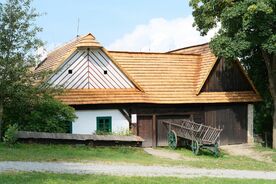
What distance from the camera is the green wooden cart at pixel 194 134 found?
77.4 feet

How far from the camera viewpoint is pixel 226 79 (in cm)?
2891

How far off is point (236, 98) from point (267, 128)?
4.52m

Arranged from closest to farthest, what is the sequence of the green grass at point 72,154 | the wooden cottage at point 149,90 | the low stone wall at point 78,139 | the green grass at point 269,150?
1. the green grass at point 72,154
2. the low stone wall at point 78,139
3. the green grass at point 269,150
4. the wooden cottage at point 149,90

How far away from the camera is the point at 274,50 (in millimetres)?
Answer: 22938

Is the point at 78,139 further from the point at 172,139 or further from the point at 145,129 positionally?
the point at 172,139

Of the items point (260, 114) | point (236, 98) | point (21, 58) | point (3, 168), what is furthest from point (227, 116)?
point (3, 168)

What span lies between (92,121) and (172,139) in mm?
4526

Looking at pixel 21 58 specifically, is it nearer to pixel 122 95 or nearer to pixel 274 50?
pixel 122 95

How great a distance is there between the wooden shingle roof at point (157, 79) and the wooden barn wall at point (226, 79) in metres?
0.35

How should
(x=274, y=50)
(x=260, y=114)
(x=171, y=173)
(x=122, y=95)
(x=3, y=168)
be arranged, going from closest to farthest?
(x=3, y=168), (x=171, y=173), (x=274, y=50), (x=122, y=95), (x=260, y=114)

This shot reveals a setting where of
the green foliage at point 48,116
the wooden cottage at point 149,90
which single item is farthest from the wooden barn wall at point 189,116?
the green foliage at point 48,116

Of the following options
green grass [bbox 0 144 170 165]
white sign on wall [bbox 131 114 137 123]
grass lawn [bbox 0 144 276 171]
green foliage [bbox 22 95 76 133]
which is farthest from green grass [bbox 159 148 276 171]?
green foliage [bbox 22 95 76 133]

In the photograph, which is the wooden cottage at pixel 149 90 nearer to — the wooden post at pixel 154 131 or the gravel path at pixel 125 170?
the wooden post at pixel 154 131

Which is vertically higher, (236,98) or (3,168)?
(236,98)
